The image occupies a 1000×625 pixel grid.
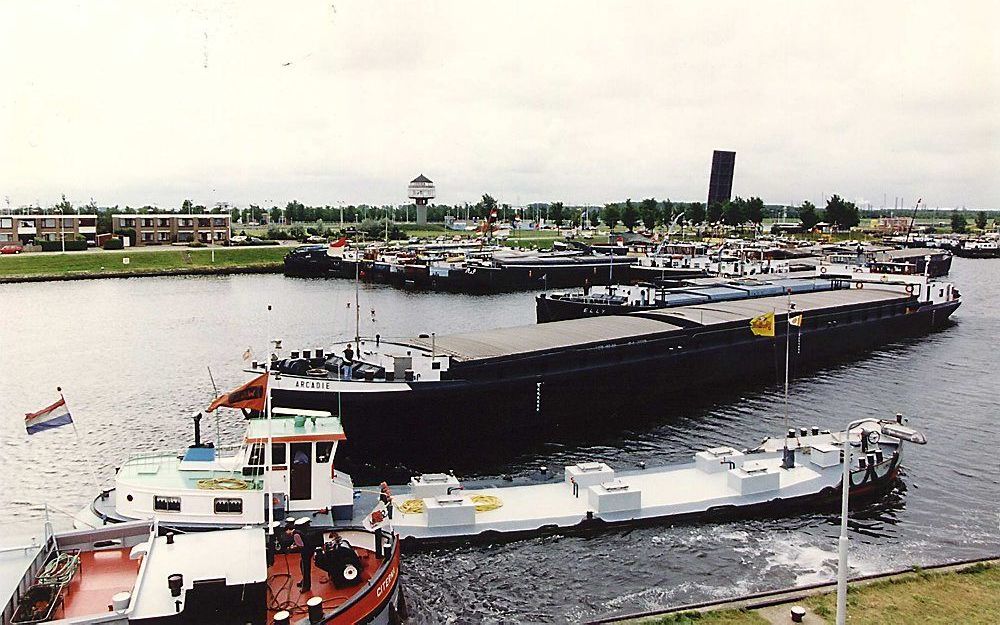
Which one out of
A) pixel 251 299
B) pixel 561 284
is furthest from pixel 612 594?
pixel 561 284

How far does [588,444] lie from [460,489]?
12346mm

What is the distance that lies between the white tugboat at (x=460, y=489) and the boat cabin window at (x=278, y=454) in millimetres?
31

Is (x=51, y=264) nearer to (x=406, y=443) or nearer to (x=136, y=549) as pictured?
(x=406, y=443)

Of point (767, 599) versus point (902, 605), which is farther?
point (767, 599)

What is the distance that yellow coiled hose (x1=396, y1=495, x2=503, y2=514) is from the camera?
26.8 meters

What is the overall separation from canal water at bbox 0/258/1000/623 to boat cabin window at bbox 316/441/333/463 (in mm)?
4539

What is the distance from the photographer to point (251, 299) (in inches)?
4035

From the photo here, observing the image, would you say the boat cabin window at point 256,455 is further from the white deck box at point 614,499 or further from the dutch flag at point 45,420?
the white deck box at point 614,499

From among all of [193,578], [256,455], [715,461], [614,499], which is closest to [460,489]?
[614,499]

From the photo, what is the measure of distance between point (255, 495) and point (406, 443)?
541 inches

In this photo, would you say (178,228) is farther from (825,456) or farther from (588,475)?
(825,456)

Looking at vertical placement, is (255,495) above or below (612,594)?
above

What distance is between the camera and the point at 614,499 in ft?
89.8

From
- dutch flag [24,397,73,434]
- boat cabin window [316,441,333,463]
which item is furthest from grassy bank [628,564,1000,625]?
dutch flag [24,397,73,434]
